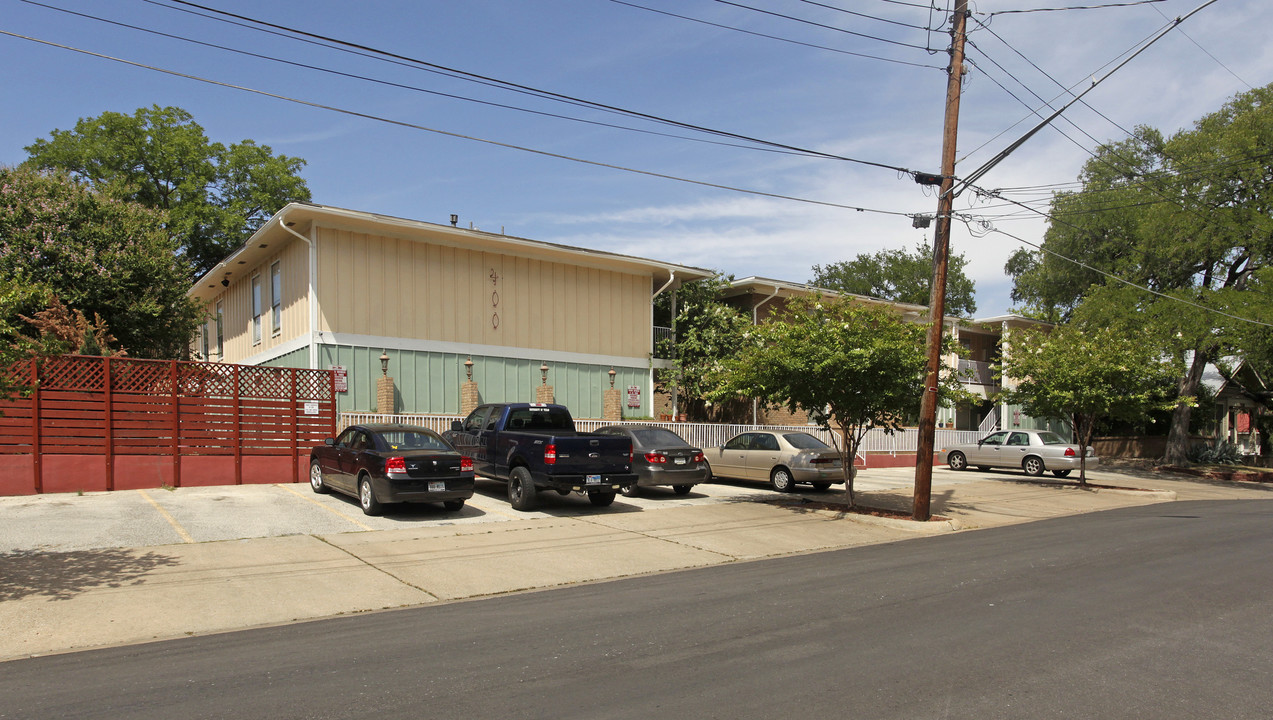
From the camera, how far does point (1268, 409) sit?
4194 centimetres

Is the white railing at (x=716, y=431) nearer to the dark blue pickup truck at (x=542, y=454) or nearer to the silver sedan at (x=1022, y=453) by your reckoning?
the silver sedan at (x=1022, y=453)

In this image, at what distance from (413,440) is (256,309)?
45.2 ft

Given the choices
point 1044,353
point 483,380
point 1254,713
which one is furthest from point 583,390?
point 1254,713

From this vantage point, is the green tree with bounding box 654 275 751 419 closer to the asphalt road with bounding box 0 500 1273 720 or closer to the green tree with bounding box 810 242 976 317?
the asphalt road with bounding box 0 500 1273 720

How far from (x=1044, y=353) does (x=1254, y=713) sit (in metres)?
19.7

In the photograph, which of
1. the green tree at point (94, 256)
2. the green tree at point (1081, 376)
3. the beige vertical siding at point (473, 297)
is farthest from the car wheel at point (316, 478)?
the green tree at point (1081, 376)

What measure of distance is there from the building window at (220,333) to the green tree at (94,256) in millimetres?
6760

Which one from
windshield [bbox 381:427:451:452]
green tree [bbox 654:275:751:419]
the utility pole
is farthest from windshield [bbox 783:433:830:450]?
windshield [bbox 381:427:451:452]

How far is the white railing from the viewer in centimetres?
1900

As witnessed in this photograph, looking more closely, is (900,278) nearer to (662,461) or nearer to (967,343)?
(967,343)

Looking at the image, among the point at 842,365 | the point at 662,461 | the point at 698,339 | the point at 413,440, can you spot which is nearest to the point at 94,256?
the point at 413,440

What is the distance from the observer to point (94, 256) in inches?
774

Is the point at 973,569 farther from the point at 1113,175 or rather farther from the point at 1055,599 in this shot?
the point at 1113,175

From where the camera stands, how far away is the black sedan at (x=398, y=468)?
41.9ft
